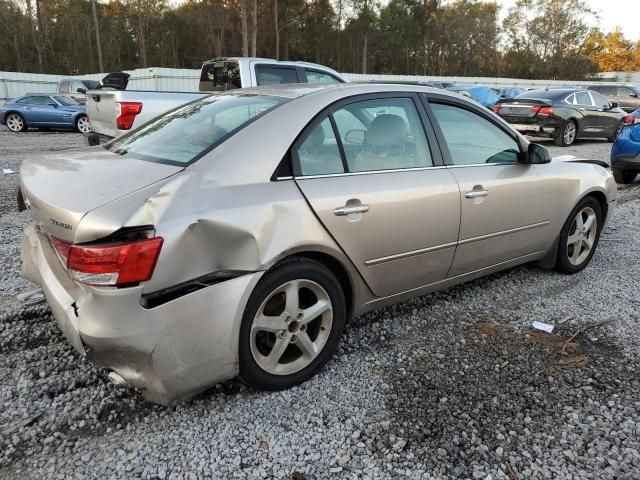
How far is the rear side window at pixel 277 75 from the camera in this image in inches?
309

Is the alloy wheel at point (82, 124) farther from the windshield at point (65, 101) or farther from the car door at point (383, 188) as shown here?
the car door at point (383, 188)

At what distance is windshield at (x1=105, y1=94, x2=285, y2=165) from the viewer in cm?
267

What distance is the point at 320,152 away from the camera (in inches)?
110

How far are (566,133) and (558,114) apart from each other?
0.60 metres

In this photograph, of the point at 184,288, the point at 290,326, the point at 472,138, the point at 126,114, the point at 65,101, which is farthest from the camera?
the point at 65,101

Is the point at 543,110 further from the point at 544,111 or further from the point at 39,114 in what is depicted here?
the point at 39,114

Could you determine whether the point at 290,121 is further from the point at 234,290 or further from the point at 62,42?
the point at 62,42

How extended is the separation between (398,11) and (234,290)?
56.4 metres

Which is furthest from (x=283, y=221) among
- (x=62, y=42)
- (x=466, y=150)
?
(x=62, y=42)

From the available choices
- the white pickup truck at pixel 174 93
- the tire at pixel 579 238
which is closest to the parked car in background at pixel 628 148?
the tire at pixel 579 238

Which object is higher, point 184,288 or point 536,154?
point 536,154

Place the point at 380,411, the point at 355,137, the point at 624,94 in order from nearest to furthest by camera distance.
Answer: the point at 380,411 → the point at 355,137 → the point at 624,94

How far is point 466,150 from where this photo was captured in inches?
138

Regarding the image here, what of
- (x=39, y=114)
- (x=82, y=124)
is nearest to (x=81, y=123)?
(x=82, y=124)
